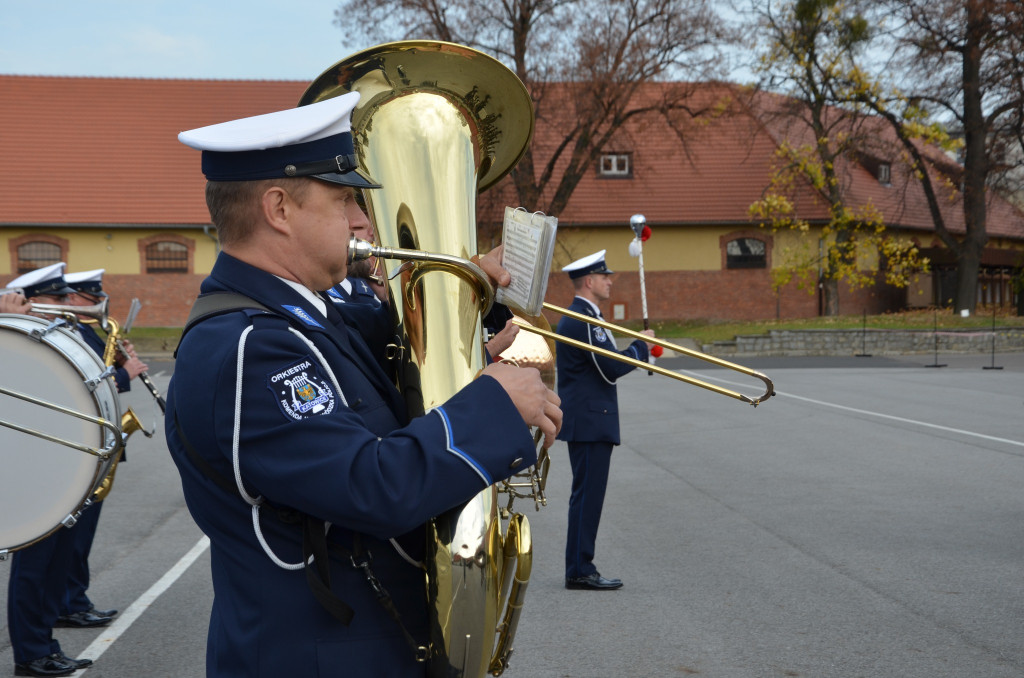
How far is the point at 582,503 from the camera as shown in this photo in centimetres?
617

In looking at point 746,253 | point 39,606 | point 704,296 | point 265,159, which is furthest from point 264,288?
point 746,253

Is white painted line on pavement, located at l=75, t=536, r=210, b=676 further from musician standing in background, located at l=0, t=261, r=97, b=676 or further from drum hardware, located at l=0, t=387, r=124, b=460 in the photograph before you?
drum hardware, located at l=0, t=387, r=124, b=460

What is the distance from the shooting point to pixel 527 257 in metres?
2.16

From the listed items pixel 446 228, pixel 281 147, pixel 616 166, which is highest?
pixel 616 166

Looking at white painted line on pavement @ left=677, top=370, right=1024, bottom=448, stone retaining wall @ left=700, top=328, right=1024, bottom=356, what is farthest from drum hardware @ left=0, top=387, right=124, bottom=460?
stone retaining wall @ left=700, top=328, right=1024, bottom=356

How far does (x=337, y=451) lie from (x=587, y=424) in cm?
467

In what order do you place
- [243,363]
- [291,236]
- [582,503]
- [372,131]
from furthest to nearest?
[582,503] → [372,131] → [291,236] → [243,363]

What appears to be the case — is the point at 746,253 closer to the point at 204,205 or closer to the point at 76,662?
the point at 204,205

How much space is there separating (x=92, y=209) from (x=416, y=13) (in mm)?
13755

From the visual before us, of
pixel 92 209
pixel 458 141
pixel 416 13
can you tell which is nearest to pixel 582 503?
pixel 458 141

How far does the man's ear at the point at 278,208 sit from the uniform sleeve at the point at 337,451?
0.24 m

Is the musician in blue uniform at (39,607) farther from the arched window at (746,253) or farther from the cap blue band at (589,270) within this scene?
the arched window at (746,253)

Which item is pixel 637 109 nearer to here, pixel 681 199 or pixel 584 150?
pixel 584 150

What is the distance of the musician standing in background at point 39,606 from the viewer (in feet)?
15.4
